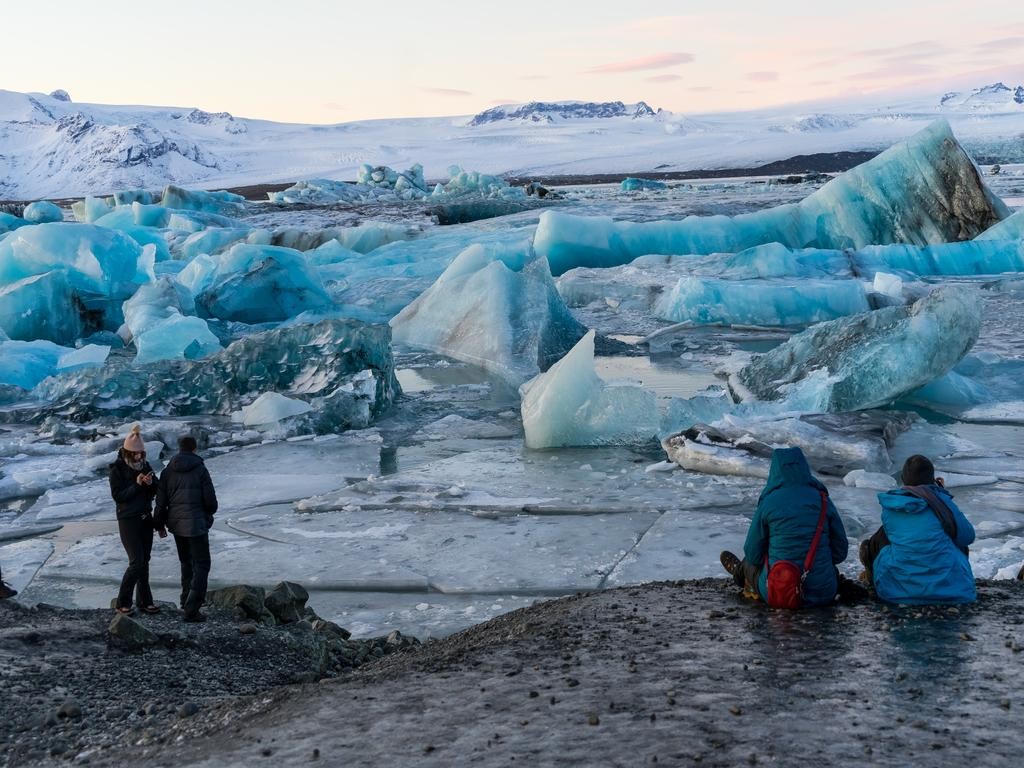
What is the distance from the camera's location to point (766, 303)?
12.2 meters

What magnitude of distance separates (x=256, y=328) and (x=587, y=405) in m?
6.56

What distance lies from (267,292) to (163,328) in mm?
2668

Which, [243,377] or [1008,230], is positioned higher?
[1008,230]

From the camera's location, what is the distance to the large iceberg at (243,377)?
845cm

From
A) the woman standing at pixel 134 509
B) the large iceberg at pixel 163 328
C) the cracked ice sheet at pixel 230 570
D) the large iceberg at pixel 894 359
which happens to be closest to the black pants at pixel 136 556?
the woman standing at pixel 134 509

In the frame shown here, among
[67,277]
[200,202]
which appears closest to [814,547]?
[67,277]

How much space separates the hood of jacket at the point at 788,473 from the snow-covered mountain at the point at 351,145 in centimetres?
5767

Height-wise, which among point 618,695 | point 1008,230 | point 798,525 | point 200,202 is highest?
A: point 200,202

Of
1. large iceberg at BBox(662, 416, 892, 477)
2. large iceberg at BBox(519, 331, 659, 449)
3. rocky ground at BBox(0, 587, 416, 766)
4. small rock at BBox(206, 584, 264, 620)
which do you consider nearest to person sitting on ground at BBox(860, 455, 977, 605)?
rocky ground at BBox(0, 587, 416, 766)

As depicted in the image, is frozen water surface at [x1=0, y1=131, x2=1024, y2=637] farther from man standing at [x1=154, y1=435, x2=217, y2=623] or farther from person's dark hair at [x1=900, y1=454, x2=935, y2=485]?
person's dark hair at [x1=900, y1=454, x2=935, y2=485]

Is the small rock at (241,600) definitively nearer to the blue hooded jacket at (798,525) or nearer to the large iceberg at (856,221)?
the blue hooded jacket at (798,525)

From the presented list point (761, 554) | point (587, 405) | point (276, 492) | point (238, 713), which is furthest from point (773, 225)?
point (238, 713)

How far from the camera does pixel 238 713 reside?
9.72ft

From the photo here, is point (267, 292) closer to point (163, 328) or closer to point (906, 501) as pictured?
point (163, 328)
